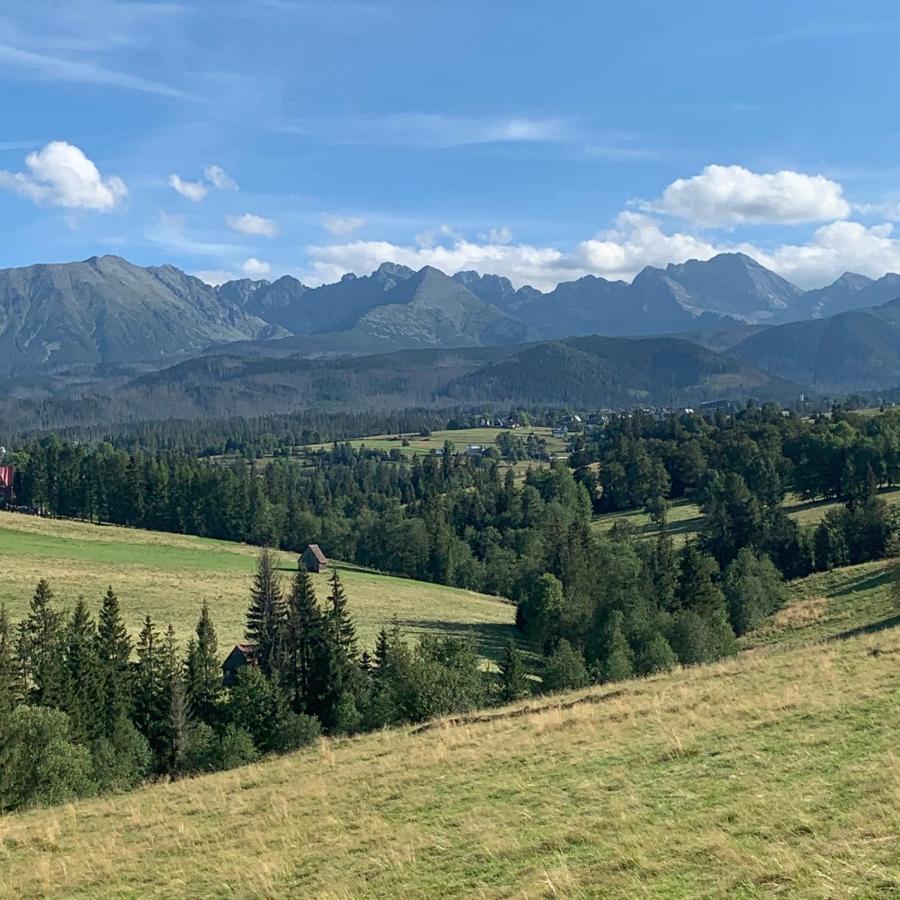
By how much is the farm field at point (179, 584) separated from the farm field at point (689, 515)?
33284 mm

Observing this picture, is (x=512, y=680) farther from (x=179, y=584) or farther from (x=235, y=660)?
(x=179, y=584)

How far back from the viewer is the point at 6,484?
15362 centimetres

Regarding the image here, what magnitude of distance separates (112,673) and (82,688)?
6.63ft

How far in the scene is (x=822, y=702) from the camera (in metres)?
22.3

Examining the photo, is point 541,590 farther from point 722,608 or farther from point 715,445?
point 715,445

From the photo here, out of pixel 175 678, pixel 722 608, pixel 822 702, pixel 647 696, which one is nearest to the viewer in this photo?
pixel 822 702

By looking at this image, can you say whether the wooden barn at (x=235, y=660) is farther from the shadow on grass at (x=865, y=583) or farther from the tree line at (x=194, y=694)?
the shadow on grass at (x=865, y=583)

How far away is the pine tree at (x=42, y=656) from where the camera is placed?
138 ft

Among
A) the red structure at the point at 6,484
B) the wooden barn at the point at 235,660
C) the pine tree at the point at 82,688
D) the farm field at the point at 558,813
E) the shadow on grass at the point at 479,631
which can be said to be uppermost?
the red structure at the point at 6,484

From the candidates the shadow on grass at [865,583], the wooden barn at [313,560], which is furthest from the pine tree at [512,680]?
the wooden barn at [313,560]

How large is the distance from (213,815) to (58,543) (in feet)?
312

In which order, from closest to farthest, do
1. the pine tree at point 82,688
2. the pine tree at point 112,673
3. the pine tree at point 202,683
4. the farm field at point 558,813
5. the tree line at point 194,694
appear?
the farm field at point 558,813 → the tree line at point 194,694 → the pine tree at point 82,688 → the pine tree at point 112,673 → the pine tree at point 202,683

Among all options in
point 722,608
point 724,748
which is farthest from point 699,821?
point 722,608

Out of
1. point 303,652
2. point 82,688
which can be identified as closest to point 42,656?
point 82,688
